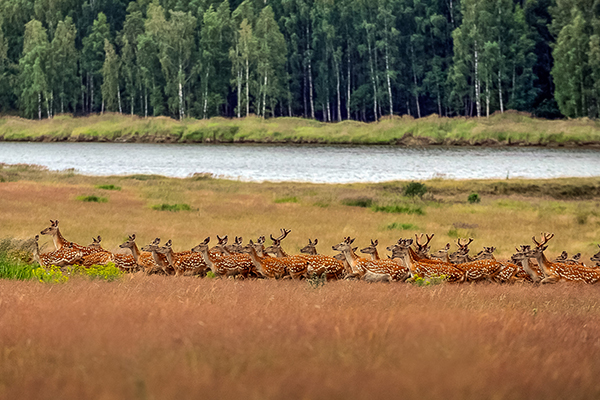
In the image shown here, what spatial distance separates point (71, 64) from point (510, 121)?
66.3 m

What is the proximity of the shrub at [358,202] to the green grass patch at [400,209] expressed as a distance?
145cm

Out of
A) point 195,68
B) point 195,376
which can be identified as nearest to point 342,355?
point 195,376

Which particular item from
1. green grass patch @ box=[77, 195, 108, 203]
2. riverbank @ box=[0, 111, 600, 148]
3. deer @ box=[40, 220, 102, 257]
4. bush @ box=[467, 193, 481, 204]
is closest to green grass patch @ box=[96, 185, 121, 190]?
green grass patch @ box=[77, 195, 108, 203]

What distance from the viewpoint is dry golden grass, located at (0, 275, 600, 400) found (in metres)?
4.37

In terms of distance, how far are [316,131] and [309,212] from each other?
2664 inches

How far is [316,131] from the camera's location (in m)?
92.8

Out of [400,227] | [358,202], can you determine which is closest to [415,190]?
[358,202]

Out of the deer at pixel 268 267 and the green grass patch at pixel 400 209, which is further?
the green grass patch at pixel 400 209

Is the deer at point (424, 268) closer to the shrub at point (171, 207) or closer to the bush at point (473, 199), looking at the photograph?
the shrub at point (171, 207)

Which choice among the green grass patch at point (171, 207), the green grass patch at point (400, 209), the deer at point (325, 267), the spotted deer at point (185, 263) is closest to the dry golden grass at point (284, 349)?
the deer at point (325, 267)

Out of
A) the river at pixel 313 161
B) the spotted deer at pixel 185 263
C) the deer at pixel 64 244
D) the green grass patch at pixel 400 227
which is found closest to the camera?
the spotted deer at pixel 185 263

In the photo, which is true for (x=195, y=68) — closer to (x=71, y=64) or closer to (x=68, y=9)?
(x=71, y=64)

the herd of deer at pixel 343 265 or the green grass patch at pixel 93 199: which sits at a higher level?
the green grass patch at pixel 93 199

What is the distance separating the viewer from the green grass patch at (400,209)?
26516mm
